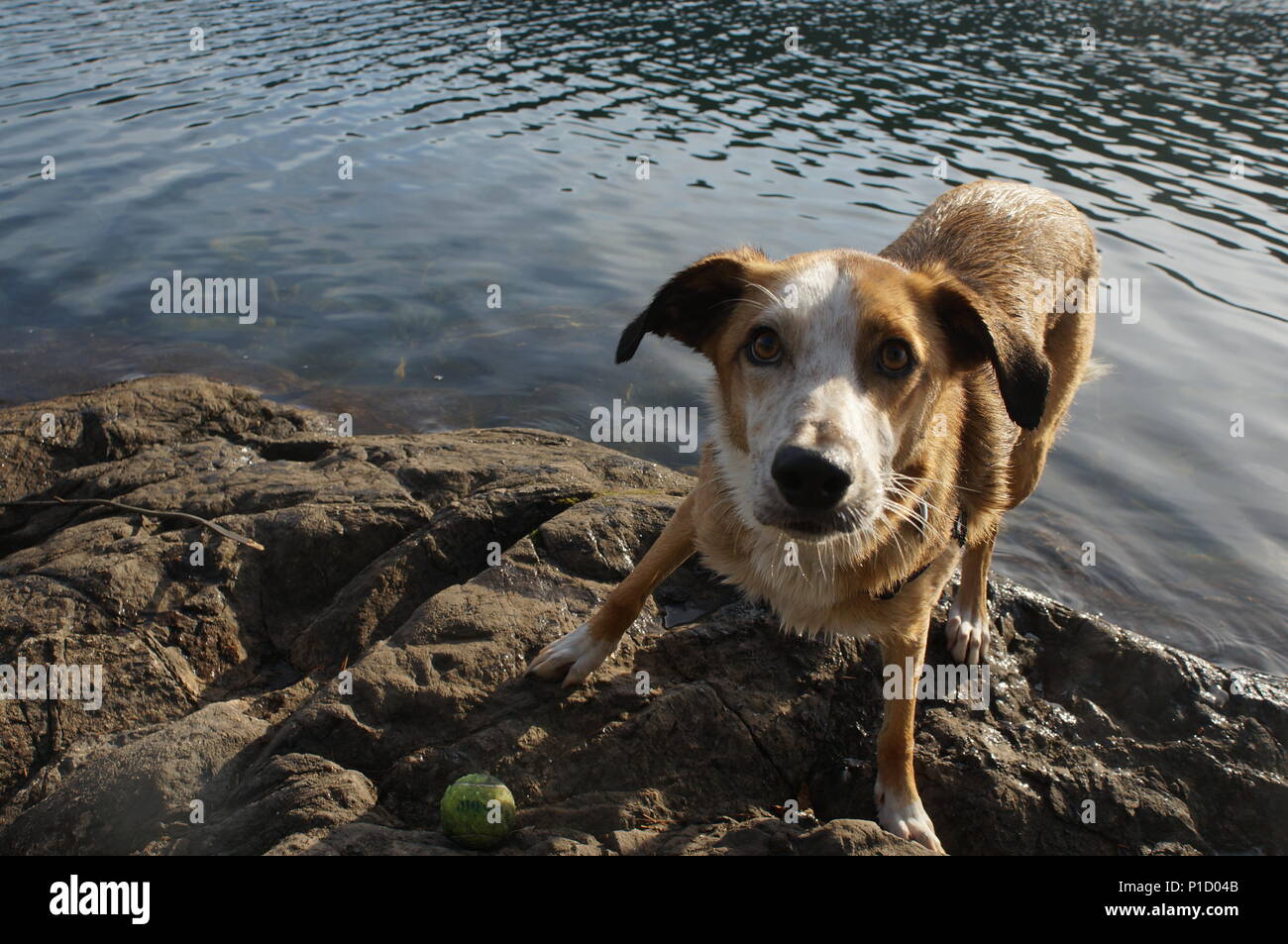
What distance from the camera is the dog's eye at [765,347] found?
130 inches

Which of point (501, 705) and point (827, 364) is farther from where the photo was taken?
point (501, 705)

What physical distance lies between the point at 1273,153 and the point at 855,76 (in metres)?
7.67

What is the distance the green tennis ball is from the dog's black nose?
Answer: 134cm

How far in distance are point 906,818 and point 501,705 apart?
5.13ft

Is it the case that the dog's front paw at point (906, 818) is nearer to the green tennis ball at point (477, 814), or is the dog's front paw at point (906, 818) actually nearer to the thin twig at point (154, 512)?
the green tennis ball at point (477, 814)

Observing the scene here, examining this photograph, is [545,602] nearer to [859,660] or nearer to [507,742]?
[507,742]

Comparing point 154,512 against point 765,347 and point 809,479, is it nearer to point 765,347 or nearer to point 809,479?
point 765,347

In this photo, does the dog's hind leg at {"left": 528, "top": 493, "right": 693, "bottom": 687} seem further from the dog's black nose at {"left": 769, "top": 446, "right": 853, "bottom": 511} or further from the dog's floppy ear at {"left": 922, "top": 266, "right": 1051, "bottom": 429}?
the dog's floppy ear at {"left": 922, "top": 266, "right": 1051, "bottom": 429}

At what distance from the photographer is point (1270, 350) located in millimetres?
8938

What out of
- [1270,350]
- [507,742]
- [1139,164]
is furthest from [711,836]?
[1139,164]

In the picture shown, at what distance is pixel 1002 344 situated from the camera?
11.4 ft

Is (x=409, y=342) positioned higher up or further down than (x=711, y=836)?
further down

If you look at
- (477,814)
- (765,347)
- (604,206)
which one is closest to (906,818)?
(477,814)

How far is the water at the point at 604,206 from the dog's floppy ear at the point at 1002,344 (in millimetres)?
3267
